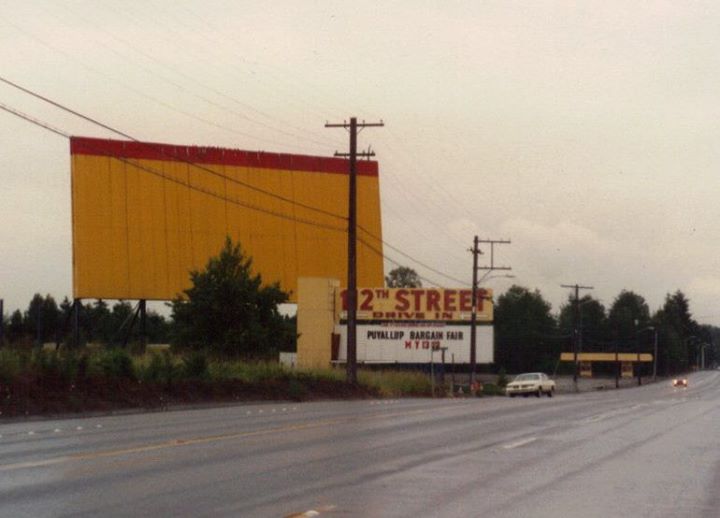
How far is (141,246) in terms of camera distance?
217 feet

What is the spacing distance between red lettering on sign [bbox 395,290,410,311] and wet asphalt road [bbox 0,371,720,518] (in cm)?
5352

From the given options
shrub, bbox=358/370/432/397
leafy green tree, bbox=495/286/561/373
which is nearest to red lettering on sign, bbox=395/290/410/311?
shrub, bbox=358/370/432/397

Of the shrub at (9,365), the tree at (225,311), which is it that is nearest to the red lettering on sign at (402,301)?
the tree at (225,311)

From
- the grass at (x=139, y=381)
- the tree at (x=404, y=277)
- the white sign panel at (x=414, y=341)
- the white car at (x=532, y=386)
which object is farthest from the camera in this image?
the tree at (x=404, y=277)

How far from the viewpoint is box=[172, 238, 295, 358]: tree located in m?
60.3

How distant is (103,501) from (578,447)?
36.4 ft

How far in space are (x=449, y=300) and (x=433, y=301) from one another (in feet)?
3.39

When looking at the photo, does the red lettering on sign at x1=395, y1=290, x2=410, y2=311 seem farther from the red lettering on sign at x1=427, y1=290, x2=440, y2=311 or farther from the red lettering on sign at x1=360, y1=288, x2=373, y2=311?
the red lettering on sign at x1=360, y1=288, x2=373, y2=311

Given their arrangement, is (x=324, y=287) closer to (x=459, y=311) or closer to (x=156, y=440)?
(x=459, y=311)

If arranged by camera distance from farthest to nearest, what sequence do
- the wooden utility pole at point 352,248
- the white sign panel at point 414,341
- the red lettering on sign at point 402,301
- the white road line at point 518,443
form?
the red lettering on sign at point 402,301 < the white sign panel at point 414,341 < the wooden utility pole at point 352,248 < the white road line at point 518,443

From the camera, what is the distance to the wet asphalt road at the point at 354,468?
13.0 metres

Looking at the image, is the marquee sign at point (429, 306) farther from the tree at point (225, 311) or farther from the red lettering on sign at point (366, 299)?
the tree at point (225, 311)

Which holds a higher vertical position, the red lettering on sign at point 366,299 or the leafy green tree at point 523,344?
the red lettering on sign at point 366,299

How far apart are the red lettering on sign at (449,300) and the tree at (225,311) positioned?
944 inches
